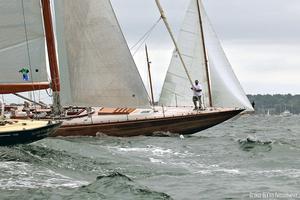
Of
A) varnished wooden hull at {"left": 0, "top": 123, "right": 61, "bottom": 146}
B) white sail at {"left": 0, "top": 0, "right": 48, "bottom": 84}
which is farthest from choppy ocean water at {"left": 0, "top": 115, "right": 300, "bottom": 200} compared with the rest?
white sail at {"left": 0, "top": 0, "right": 48, "bottom": 84}

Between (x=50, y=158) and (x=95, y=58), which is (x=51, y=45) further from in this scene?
(x=50, y=158)

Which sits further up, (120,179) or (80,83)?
(80,83)

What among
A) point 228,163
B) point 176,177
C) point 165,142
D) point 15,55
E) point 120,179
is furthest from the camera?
point 165,142

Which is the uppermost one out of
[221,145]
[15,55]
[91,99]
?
[15,55]

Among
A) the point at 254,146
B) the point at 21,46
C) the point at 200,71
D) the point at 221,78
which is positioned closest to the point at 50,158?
the point at 21,46

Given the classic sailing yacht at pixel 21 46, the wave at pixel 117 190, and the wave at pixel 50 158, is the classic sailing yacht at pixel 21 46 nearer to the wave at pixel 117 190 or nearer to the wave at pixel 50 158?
the wave at pixel 50 158

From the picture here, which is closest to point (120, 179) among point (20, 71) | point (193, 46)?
point (20, 71)

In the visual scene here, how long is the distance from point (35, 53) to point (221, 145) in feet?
29.4

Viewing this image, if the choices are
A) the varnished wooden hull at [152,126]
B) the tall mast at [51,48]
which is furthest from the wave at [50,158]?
the varnished wooden hull at [152,126]

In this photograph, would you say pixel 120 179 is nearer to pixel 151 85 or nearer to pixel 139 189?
pixel 139 189

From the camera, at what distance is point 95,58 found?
30.8 metres

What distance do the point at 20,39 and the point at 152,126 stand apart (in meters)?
9.07

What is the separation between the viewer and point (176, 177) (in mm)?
19000

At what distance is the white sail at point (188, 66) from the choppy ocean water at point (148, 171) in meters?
13.2
